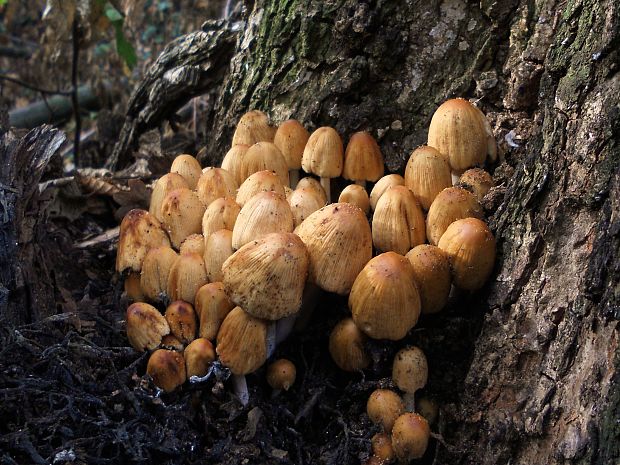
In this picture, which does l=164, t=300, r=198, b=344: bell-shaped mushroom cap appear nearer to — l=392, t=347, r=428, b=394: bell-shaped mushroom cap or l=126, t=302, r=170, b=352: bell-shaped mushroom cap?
l=126, t=302, r=170, b=352: bell-shaped mushroom cap

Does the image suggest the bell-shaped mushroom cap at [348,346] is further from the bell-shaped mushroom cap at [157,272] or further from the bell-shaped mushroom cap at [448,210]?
the bell-shaped mushroom cap at [157,272]

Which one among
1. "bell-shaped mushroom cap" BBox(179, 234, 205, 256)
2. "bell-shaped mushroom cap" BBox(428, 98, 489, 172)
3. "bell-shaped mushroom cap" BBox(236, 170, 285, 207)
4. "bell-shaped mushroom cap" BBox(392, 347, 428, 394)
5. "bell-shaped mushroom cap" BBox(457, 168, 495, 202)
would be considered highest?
"bell-shaped mushroom cap" BBox(428, 98, 489, 172)

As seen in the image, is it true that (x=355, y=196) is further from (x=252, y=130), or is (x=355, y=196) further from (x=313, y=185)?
(x=252, y=130)

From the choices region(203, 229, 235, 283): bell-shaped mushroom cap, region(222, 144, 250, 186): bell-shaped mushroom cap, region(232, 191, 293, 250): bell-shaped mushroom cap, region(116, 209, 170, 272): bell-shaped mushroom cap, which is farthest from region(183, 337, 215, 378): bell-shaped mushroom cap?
region(222, 144, 250, 186): bell-shaped mushroom cap

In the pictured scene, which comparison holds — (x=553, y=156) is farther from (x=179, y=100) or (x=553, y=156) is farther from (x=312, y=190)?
(x=179, y=100)

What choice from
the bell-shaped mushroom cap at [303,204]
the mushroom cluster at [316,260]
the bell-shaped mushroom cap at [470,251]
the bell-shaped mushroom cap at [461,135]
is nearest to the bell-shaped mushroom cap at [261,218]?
the mushroom cluster at [316,260]

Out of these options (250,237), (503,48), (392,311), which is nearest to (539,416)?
(392,311)
